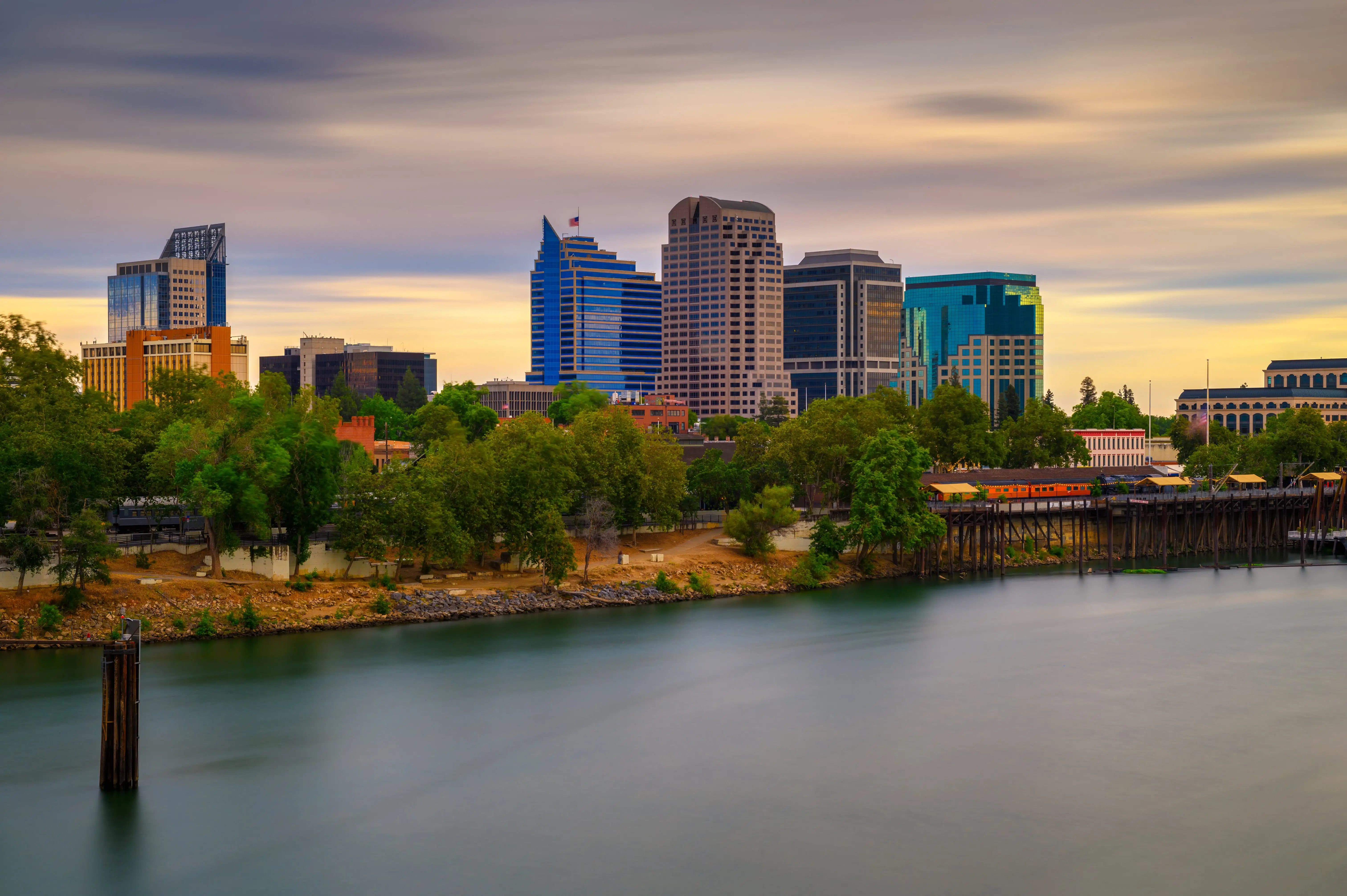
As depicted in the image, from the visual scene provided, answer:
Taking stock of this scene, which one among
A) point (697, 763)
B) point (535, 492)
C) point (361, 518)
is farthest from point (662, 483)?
point (697, 763)

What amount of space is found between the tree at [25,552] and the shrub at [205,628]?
6840 millimetres

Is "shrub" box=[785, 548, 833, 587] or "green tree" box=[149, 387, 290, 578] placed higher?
"green tree" box=[149, 387, 290, 578]

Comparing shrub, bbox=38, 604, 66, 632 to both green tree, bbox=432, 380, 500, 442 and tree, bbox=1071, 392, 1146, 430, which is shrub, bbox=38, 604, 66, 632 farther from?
tree, bbox=1071, 392, 1146, 430

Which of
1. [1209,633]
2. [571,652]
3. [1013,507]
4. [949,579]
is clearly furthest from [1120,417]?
[571,652]

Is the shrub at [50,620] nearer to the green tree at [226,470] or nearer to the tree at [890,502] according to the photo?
the green tree at [226,470]

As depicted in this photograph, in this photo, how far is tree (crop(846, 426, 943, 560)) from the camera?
8525cm

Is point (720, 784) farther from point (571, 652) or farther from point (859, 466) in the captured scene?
point (859, 466)

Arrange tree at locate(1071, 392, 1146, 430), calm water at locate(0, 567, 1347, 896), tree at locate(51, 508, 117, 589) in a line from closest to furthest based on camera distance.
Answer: calm water at locate(0, 567, 1347, 896), tree at locate(51, 508, 117, 589), tree at locate(1071, 392, 1146, 430)

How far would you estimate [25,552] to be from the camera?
192ft

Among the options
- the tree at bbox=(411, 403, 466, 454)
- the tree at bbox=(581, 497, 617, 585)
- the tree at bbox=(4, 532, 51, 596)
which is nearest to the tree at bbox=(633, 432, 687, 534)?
the tree at bbox=(581, 497, 617, 585)

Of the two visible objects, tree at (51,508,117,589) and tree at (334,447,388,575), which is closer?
tree at (51,508,117,589)

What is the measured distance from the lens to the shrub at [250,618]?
61.7m

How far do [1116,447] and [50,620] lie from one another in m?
135

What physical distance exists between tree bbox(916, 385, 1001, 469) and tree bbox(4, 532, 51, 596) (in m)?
82.5
